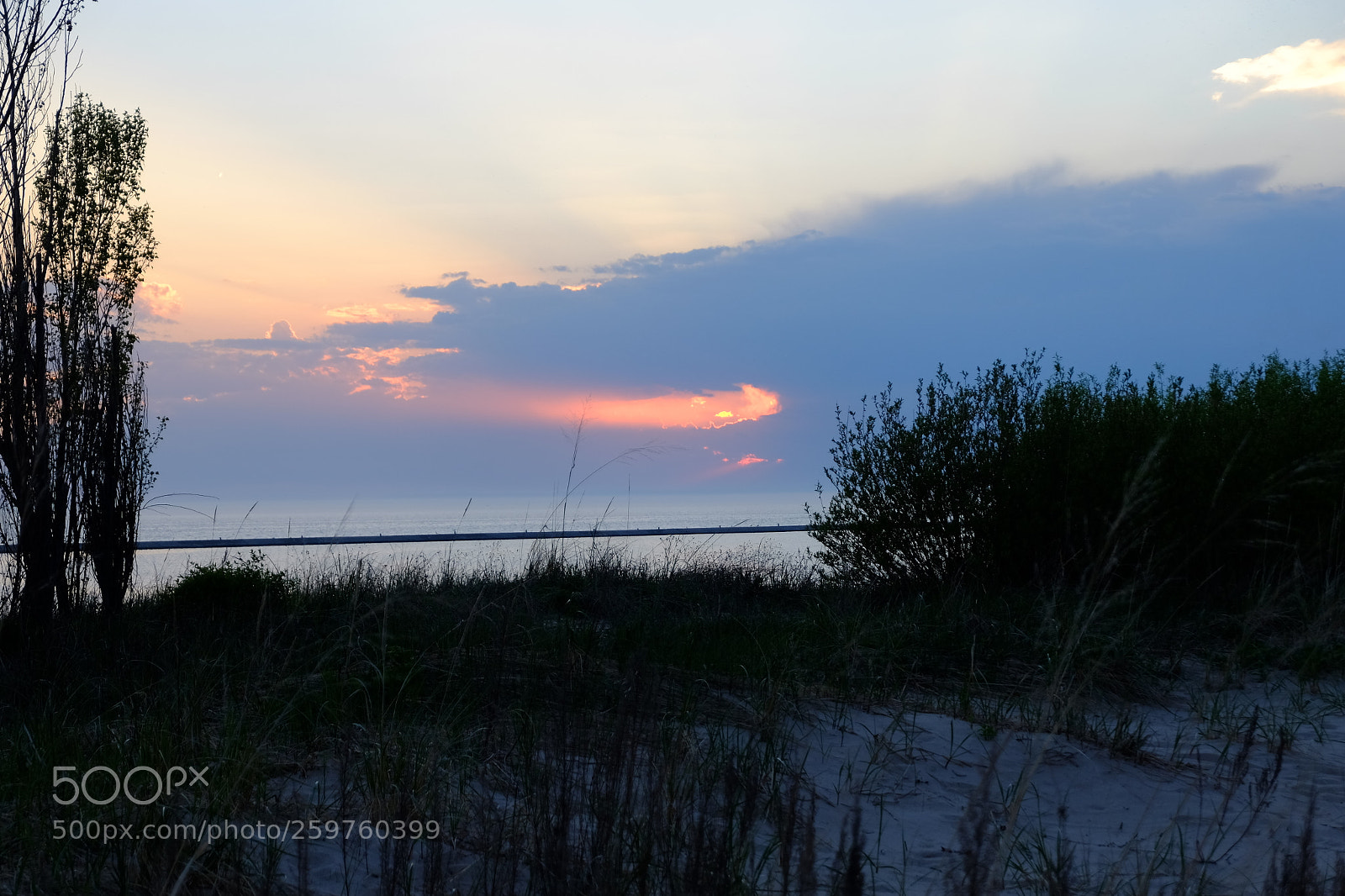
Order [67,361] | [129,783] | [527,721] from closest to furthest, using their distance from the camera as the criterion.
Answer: [129,783] → [527,721] → [67,361]

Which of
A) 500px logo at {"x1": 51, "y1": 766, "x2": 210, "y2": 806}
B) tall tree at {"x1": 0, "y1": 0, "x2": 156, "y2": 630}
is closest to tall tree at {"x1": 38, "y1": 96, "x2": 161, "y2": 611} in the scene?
tall tree at {"x1": 0, "y1": 0, "x2": 156, "y2": 630}

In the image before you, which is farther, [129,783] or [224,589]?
[224,589]

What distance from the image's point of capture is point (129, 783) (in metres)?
2.93

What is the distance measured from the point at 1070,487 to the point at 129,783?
8.59m

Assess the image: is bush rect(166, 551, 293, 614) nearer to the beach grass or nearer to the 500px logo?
the beach grass

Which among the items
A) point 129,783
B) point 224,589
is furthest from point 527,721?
point 224,589

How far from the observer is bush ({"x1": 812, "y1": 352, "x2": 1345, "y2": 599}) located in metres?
8.73

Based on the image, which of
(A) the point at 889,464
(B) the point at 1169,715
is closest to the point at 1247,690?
(B) the point at 1169,715

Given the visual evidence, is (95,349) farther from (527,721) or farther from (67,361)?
(527,721)

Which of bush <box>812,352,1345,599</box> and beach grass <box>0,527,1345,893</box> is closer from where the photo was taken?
beach grass <box>0,527,1345,893</box>

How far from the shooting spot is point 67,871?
8.21 ft

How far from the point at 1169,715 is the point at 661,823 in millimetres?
3898

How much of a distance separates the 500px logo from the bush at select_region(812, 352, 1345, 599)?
7.49 meters

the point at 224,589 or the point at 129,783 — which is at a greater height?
the point at 224,589
